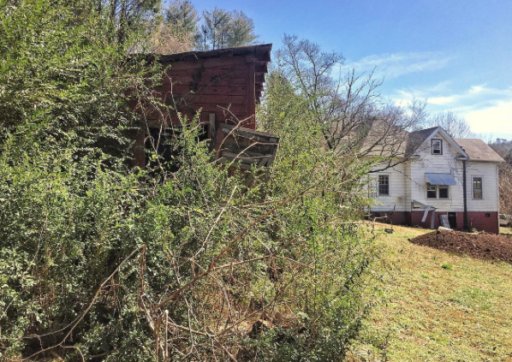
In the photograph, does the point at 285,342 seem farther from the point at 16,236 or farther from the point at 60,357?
the point at 16,236

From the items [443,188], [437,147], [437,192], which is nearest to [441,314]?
[437,192]

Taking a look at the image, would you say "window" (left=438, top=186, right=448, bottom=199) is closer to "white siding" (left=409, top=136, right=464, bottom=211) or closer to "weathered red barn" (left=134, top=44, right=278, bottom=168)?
"white siding" (left=409, top=136, right=464, bottom=211)

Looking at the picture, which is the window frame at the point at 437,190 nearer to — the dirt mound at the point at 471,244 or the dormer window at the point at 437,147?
the dormer window at the point at 437,147

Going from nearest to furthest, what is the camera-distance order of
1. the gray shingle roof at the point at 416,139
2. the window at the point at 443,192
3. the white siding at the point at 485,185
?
the gray shingle roof at the point at 416,139 → the window at the point at 443,192 → the white siding at the point at 485,185

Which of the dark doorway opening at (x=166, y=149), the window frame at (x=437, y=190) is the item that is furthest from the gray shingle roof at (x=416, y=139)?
the dark doorway opening at (x=166, y=149)

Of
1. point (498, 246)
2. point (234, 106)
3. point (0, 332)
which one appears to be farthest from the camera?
point (498, 246)

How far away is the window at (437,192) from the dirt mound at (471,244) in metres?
10.3

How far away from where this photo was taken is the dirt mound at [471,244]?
10.4m

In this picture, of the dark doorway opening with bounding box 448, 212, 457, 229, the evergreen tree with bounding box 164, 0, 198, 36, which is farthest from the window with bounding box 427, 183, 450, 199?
the evergreen tree with bounding box 164, 0, 198, 36

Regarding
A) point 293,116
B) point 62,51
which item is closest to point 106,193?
point 62,51

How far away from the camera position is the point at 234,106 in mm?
7543

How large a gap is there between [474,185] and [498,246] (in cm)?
1415

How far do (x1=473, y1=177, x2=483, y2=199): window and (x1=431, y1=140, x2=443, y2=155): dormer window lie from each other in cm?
356

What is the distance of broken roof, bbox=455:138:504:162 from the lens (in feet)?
74.5
